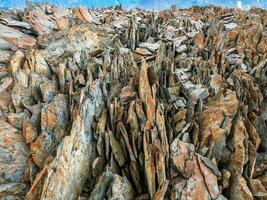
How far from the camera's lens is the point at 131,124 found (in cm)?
2039

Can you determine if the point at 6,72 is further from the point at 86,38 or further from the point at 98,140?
the point at 98,140

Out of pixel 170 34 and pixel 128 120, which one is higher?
pixel 170 34

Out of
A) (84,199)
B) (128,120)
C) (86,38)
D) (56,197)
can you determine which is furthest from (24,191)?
(86,38)

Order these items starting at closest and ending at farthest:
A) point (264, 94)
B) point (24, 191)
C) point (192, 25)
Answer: point (24, 191)
point (264, 94)
point (192, 25)

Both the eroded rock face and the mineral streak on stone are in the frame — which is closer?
the mineral streak on stone

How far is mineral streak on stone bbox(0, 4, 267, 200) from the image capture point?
17.3 metres

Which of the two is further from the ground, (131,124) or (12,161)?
(131,124)

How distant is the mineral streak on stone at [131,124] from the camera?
56.9ft

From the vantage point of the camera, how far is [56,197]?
57.4 feet

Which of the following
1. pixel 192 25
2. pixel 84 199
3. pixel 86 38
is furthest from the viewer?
pixel 192 25

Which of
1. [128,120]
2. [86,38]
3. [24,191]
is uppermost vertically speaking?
[86,38]

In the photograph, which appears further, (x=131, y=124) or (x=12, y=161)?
(x=12, y=161)

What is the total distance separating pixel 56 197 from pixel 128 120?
6.73 metres

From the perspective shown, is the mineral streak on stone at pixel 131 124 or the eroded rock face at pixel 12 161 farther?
the eroded rock face at pixel 12 161
